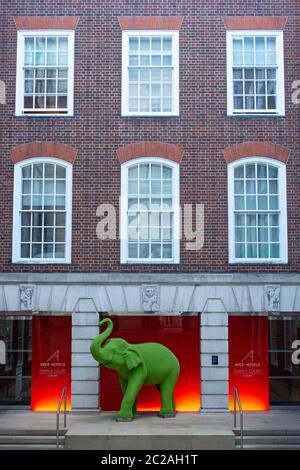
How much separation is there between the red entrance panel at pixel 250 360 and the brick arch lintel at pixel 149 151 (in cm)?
457

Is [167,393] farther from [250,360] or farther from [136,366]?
[250,360]

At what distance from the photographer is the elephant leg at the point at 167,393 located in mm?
15648

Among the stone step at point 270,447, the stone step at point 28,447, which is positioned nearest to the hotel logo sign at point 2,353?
the stone step at point 28,447

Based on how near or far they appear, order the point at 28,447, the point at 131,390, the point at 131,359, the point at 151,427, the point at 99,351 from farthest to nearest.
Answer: the point at 131,390, the point at 131,359, the point at 99,351, the point at 151,427, the point at 28,447

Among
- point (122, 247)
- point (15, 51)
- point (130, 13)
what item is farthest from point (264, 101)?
point (15, 51)

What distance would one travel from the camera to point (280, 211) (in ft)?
55.7

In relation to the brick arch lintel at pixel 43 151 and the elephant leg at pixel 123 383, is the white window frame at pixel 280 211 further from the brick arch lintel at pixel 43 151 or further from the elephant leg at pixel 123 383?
the brick arch lintel at pixel 43 151

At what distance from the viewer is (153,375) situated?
Result: 15.4m

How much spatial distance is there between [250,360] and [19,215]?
715 cm

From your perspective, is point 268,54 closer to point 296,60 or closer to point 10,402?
point 296,60

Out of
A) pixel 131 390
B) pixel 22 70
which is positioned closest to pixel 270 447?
pixel 131 390

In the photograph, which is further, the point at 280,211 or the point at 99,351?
the point at 280,211

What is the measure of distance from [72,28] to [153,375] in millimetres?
9409

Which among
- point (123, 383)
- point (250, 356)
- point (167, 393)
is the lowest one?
point (167, 393)
